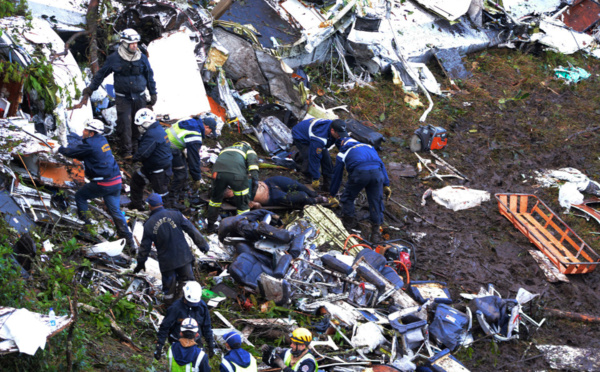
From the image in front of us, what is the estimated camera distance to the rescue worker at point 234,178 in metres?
7.40

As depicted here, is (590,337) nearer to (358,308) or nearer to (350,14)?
(358,308)

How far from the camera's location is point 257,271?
667cm

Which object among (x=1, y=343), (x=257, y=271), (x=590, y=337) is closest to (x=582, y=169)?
(x=590, y=337)

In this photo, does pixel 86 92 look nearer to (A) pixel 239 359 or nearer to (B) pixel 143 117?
(B) pixel 143 117

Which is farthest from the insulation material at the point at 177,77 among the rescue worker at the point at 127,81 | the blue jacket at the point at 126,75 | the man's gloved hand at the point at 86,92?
the man's gloved hand at the point at 86,92

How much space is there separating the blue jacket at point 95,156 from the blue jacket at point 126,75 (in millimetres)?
1712

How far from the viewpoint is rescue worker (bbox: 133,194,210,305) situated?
5691 mm

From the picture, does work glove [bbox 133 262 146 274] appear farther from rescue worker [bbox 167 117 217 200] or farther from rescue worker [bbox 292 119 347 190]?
rescue worker [bbox 292 119 347 190]

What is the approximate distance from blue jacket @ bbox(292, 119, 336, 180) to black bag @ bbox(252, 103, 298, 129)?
1.18m

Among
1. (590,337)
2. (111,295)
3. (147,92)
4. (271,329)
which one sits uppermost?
(147,92)

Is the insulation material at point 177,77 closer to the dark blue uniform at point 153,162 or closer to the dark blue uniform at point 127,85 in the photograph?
the dark blue uniform at point 127,85

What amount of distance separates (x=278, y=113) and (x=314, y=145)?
70.7 inches

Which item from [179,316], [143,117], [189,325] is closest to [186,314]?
[179,316]

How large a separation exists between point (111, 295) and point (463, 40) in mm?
11374
